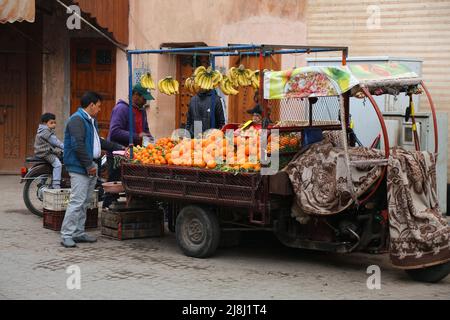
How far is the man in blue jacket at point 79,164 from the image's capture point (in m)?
9.80

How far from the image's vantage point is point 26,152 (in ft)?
57.2

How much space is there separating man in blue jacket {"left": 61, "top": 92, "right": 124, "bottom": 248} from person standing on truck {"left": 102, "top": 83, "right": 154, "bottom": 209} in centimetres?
116

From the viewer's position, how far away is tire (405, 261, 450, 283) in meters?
8.01

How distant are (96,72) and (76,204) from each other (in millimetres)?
7354

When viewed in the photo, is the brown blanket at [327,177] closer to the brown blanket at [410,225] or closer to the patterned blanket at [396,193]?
the patterned blanket at [396,193]

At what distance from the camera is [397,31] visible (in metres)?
13.2

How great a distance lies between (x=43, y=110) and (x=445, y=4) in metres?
8.41

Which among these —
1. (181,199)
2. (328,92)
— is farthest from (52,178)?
(328,92)

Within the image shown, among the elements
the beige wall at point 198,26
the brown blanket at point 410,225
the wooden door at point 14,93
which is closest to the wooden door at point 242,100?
the beige wall at point 198,26

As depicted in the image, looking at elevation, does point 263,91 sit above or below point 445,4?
below

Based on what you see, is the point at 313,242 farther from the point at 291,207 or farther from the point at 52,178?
the point at 52,178

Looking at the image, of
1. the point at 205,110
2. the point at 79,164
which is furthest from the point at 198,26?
the point at 79,164
